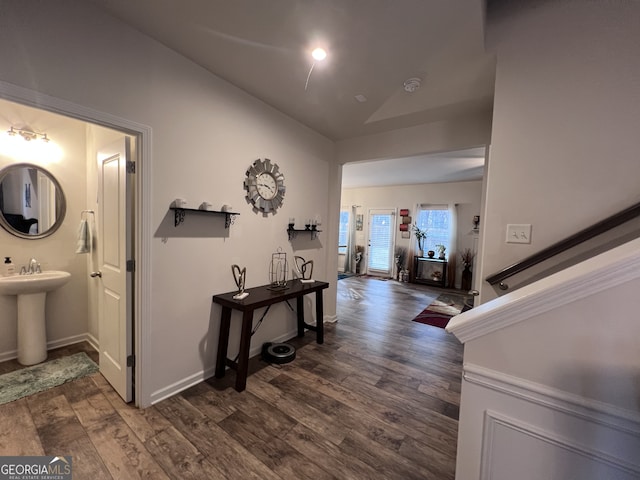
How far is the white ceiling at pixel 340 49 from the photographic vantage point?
1576mm

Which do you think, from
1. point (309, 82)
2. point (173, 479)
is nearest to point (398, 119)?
point (309, 82)

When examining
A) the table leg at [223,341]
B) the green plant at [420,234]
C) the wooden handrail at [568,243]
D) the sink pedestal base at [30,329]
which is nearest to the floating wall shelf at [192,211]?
the table leg at [223,341]

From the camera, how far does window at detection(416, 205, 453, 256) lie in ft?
21.7

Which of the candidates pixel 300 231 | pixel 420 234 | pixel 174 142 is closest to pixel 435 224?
pixel 420 234

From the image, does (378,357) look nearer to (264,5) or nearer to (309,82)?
(309,82)

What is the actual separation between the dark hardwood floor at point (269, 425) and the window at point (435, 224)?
454 cm

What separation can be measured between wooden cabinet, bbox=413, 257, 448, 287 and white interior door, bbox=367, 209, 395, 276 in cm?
78

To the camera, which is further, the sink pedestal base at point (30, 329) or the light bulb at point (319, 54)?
the sink pedestal base at point (30, 329)

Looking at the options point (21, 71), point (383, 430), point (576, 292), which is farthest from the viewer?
point (383, 430)

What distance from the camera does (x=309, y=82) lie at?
2.31 metres

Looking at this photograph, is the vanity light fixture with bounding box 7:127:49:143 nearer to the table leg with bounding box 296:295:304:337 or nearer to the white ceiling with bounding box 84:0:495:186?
the white ceiling with bounding box 84:0:495:186

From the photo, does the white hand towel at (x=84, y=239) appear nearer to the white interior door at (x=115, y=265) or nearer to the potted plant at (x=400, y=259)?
the white interior door at (x=115, y=265)

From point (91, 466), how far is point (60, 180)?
2.75 m

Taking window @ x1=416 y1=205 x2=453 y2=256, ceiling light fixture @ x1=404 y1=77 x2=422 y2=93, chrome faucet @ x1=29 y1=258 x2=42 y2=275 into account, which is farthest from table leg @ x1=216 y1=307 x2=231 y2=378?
window @ x1=416 y1=205 x2=453 y2=256
